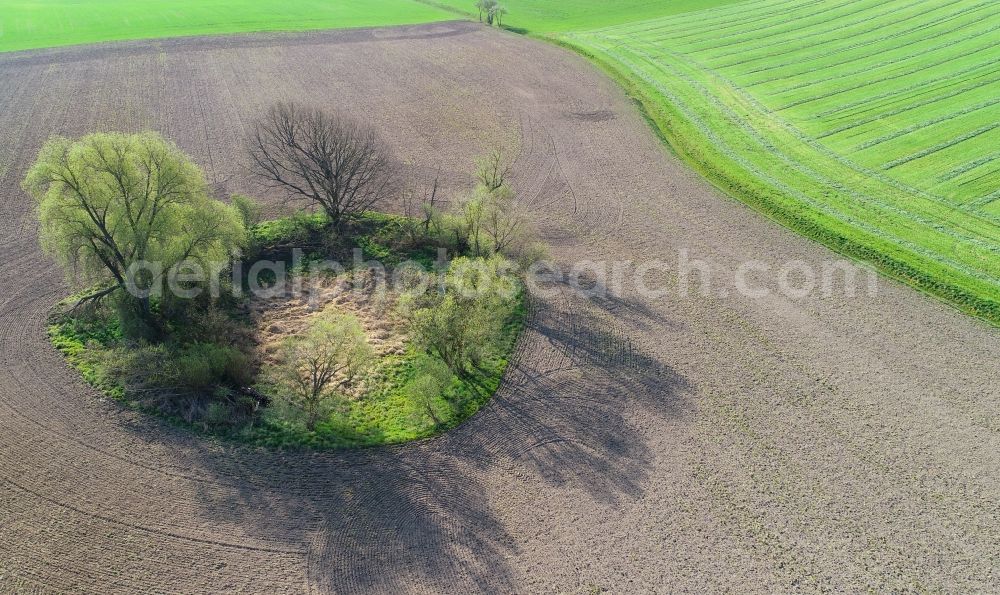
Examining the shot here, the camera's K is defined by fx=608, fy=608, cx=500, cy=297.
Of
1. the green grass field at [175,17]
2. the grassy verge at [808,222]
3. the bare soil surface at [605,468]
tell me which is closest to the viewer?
the bare soil surface at [605,468]

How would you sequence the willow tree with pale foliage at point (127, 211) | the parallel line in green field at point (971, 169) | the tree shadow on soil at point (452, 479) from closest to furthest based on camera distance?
the tree shadow on soil at point (452, 479) → the willow tree with pale foliage at point (127, 211) → the parallel line in green field at point (971, 169)

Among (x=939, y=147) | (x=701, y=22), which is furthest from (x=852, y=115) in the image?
(x=701, y=22)

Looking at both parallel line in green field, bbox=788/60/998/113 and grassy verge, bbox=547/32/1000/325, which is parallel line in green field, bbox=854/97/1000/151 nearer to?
parallel line in green field, bbox=788/60/998/113

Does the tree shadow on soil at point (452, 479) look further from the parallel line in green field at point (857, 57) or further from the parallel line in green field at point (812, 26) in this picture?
the parallel line in green field at point (812, 26)

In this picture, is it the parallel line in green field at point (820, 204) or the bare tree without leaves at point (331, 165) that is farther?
the parallel line in green field at point (820, 204)

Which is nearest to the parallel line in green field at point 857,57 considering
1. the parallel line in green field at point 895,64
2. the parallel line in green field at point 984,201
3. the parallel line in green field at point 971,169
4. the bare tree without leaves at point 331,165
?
the parallel line in green field at point 895,64

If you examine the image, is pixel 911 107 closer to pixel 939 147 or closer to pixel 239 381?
pixel 939 147
